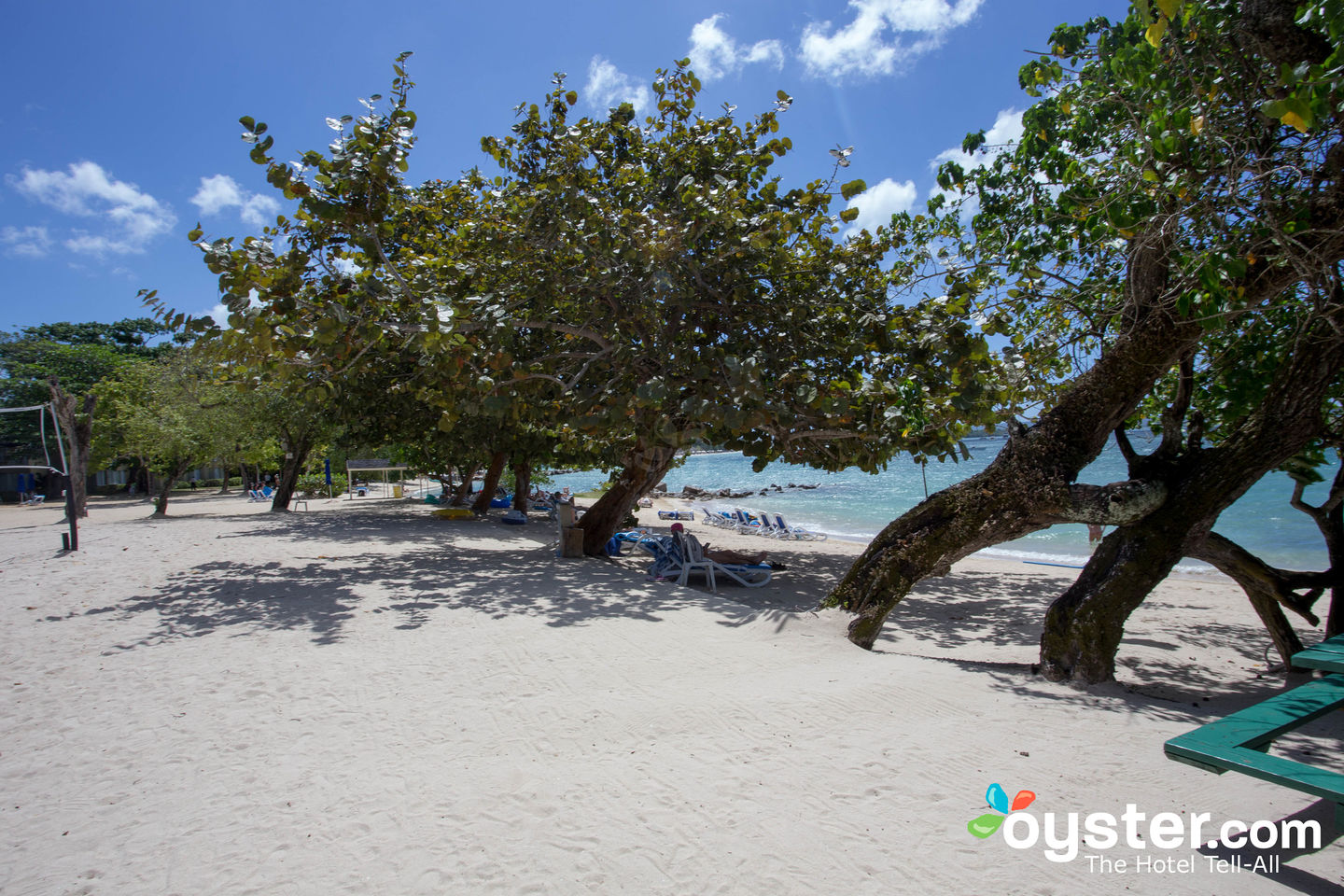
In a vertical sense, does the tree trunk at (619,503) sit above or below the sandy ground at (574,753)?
above

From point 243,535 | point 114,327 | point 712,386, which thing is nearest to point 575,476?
point 114,327

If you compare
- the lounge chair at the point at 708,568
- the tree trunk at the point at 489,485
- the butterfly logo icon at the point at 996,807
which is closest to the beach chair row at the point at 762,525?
the tree trunk at the point at 489,485

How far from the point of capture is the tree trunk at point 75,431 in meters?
14.7

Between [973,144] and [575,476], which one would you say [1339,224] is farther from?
[575,476]

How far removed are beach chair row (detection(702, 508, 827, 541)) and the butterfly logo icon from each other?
17.5m

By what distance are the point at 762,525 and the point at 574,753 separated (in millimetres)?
18172

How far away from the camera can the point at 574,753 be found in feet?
11.8

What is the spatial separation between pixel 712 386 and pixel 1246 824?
18.3 ft

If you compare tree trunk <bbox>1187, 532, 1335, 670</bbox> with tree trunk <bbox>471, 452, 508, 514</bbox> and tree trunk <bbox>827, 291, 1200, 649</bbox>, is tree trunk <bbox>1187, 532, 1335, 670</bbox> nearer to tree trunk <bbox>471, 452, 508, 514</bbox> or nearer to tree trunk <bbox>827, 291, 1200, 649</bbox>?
tree trunk <bbox>827, 291, 1200, 649</bbox>

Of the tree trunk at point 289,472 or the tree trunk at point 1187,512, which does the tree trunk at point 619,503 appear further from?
the tree trunk at point 289,472

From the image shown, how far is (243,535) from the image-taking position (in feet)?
44.9

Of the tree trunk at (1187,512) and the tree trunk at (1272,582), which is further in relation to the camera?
the tree trunk at (1272,582)

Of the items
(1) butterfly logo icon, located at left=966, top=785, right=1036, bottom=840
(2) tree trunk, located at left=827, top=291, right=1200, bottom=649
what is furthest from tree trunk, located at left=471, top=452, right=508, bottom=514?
(1) butterfly logo icon, located at left=966, top=785, right=1036, bottom=840

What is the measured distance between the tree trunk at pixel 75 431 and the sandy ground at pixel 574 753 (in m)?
9.66
